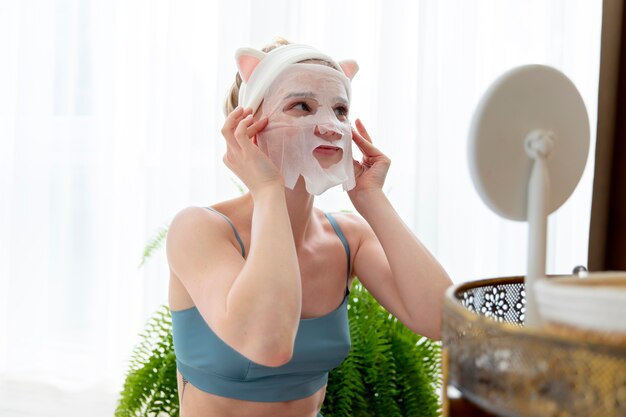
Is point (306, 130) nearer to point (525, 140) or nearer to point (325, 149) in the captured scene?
point (325, 149)

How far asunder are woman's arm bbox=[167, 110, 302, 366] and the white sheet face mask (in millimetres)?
46

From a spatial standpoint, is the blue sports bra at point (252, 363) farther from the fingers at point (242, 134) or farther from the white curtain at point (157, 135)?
the white curtain at point (157, 135)

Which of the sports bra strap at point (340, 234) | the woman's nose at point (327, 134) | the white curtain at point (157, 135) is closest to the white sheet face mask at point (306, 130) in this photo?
the woman's nose at point (327, 134)

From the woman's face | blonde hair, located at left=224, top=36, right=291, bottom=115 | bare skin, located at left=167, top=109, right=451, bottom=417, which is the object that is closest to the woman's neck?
bare skin, located at left=167, top=109, right=451, bottom=417

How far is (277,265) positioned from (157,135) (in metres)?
1.63

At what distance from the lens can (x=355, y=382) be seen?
1802 mm

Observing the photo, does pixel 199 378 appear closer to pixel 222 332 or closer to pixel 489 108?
pixel 222 332

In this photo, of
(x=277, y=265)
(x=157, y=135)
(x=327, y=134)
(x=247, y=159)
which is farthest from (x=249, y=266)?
(x=157, y=135)

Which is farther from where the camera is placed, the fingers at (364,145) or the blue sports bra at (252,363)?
the fingers at (364,145)

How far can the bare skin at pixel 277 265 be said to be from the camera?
42.4 inches

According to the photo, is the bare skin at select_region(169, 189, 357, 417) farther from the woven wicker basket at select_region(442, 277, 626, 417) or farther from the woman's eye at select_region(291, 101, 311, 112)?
the woven wicker basket at select_region(442, 277, 626, 417)

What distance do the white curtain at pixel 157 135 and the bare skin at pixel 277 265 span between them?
793 mm

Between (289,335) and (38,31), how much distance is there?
6.79 feet

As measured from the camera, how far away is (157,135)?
8.59 ft
